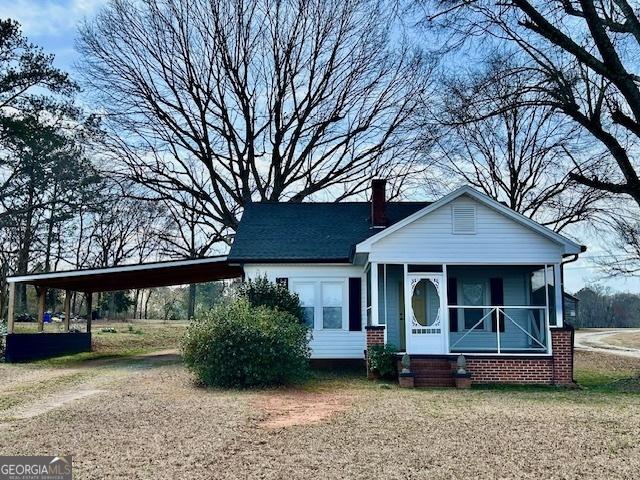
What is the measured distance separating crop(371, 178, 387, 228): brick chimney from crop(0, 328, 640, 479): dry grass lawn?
7382mm

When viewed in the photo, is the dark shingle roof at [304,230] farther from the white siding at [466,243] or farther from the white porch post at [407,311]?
the white porch post at [407,311]

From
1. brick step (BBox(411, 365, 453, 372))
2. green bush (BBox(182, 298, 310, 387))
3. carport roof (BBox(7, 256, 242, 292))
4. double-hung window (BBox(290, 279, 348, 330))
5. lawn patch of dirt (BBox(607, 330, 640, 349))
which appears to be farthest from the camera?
lawn patch of dirt (BBox(607, 330, 640, 349))

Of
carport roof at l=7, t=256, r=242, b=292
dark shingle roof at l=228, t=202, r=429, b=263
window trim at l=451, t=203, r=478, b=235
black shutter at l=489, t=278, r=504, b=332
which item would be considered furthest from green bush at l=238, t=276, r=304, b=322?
black shutter at l=489, t=278, r=504, b=332

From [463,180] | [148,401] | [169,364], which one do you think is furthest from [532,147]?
[148,401]

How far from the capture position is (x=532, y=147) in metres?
26.9

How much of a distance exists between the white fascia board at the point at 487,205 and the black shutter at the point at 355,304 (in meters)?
2.61

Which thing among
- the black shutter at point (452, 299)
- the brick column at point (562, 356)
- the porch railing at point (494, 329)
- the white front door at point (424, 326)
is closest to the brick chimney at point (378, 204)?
the black shutter at point (452, 299)

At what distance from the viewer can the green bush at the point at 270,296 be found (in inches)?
627

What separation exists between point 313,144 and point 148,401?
64.4 ft

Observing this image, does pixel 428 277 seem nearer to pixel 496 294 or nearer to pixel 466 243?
pixel 466 243

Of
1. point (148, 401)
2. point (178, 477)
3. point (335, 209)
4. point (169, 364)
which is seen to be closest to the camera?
point (178, 477)

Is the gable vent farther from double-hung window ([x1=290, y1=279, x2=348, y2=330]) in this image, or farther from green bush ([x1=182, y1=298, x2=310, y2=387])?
green bush ([x1=182, y1=298, x2=310, y2=387])

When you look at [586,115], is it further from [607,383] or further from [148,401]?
[148,401]

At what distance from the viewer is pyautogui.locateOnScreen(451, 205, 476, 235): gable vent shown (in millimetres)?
14953
